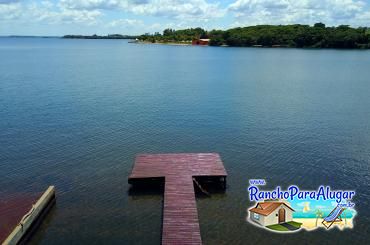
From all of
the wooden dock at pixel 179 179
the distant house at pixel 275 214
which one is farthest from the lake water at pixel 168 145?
the wooden dock at pixel 179 179

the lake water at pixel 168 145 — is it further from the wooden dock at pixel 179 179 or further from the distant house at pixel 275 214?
the wooden dock at pixel 179 179

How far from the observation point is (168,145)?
4781 centimetres

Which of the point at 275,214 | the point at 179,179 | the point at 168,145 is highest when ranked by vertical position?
the point at 179,179

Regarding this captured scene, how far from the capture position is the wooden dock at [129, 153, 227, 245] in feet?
88.2

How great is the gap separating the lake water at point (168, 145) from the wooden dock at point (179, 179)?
5.60 ft

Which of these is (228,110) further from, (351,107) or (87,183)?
(87,183)

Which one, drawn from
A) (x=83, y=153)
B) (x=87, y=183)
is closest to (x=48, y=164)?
(x=83, y=153)

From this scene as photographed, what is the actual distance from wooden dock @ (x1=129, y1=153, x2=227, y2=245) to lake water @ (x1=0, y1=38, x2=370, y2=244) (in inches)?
67.2

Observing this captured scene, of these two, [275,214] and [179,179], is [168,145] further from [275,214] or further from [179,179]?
[275,214]

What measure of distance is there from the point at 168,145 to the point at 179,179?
12656 mm

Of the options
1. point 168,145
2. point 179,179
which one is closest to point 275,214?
point 179,179

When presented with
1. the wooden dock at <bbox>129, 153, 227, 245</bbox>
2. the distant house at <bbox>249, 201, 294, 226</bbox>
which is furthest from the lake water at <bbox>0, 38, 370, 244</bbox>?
the wooden dock at <bbox>129, 153, 227, 245</bbox>

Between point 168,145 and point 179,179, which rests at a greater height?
point 179,179

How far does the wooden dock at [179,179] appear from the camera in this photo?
88.2 ft
